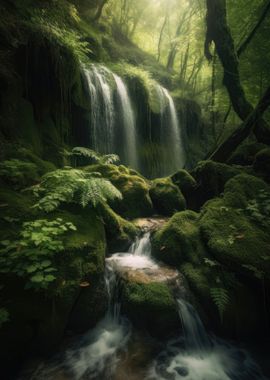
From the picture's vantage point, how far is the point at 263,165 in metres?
6.86

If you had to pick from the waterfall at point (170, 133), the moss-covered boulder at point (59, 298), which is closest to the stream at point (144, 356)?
the moss-covered boulder at point (59, 298)

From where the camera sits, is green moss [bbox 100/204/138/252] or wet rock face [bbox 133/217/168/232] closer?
green moss [bbox 100/204/138/252]

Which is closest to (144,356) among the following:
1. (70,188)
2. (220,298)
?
(220,298)

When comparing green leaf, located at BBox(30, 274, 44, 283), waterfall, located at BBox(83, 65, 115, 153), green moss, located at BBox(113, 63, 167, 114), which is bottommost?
green leaf, located at BBox(30, 274, 44, 283)

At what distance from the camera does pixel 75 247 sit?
362cm

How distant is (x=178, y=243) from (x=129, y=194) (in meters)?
2.68

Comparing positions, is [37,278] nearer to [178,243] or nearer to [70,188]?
[70,188]

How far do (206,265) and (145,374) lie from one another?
6.51ft

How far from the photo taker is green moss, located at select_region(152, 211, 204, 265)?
15.0 feet

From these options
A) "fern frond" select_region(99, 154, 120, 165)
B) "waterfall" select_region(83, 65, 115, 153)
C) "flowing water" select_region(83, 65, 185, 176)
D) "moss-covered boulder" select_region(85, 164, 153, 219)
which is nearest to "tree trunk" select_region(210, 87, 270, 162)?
"moss-covered boulder" select_region(85, 164, 153, 219)

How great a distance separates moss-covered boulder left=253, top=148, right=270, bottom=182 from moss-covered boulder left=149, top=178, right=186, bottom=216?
2375mm

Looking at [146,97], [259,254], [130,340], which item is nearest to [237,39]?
[146,97]

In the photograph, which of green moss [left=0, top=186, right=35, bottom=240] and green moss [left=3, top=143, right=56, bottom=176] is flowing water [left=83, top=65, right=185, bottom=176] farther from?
green moss [left=0, top=186, right=35, bottom=240]

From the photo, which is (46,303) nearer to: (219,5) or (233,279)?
(233,279)
